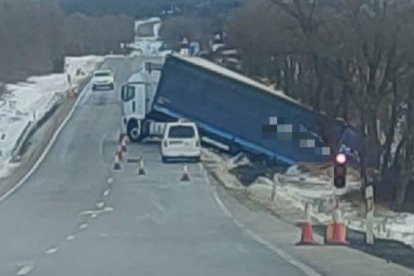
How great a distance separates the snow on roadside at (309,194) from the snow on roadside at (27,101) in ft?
30.3

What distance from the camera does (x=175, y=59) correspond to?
65188 mm

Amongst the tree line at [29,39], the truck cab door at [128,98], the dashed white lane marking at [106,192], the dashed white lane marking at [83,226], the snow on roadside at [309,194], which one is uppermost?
the tree line at [29,39]

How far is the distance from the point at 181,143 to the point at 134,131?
10.5 metres

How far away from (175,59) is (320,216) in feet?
79.2

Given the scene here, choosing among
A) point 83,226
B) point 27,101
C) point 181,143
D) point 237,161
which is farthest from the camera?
point 27,101

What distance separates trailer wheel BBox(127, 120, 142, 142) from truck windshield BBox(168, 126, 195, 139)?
9.02 meters

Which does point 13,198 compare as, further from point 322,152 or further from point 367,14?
point 322,152

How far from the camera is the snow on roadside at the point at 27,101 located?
239 ft

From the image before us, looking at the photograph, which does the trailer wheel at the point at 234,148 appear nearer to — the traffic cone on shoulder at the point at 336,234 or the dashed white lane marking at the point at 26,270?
the traffic cone on shoulder at the point at 336,234

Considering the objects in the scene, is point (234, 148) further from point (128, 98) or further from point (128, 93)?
point (128, 93)

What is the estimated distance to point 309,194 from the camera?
51625mm

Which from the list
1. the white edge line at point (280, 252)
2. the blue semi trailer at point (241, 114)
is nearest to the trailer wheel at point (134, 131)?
the blue semi trailer at point (241, 114)

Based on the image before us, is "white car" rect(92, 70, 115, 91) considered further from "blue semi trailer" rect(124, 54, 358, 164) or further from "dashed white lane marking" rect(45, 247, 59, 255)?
"dashed white lane marking" rect(45, 247, 59, 255)

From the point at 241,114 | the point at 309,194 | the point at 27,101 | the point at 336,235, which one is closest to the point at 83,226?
the point at 336,235
